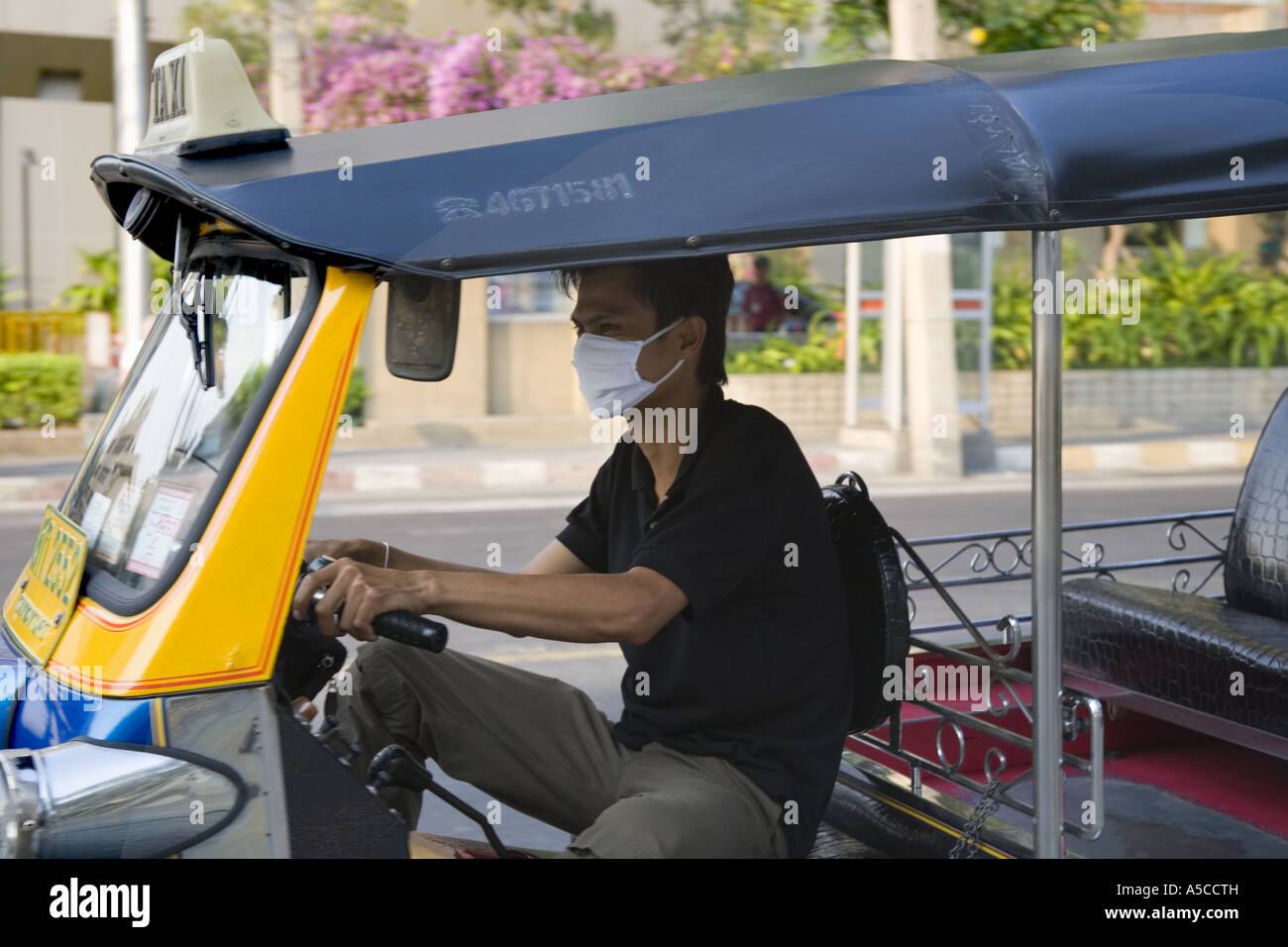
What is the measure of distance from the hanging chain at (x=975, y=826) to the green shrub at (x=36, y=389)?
1098 cm

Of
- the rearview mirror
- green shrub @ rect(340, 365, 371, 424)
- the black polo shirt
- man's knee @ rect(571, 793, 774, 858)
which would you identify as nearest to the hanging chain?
the black polo shirt

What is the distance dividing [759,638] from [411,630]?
0.64 metres

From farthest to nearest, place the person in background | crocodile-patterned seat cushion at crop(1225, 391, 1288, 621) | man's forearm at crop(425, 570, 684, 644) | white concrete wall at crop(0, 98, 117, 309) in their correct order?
white concrete wall at crop(0, 98, 117, 309), the person in background, crocodile-patterned seat cushion at crop(1225, 391, 1288, 621), man's forearm at crop(425, 570, 684, 644)

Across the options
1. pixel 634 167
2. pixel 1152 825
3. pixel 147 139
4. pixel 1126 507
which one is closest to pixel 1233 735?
pixel 1152 825

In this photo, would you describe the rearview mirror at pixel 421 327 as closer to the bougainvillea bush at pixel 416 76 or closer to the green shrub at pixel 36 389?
the green shrub at pixel 36 389

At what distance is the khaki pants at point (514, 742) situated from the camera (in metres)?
2.11

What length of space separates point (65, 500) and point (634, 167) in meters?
0.97

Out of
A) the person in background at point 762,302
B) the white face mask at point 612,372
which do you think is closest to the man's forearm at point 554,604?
the white face mask at point 612,372

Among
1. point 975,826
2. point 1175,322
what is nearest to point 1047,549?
point 975,826

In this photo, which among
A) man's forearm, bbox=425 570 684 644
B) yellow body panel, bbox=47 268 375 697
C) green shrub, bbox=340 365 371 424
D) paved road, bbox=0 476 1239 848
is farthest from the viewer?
green shrub, bbox=340 365 371 424

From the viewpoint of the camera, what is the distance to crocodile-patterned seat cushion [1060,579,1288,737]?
114 inches

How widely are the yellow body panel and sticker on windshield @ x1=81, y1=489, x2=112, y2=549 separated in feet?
0.67

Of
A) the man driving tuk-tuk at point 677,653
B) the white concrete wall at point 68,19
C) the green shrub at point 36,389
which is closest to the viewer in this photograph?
the man driving tuk-tuk at point 677,653

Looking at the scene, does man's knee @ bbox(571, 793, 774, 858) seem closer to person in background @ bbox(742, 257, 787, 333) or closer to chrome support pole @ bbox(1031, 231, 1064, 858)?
chrome support pole @ bbox(1031, 231, 1064, 858)
